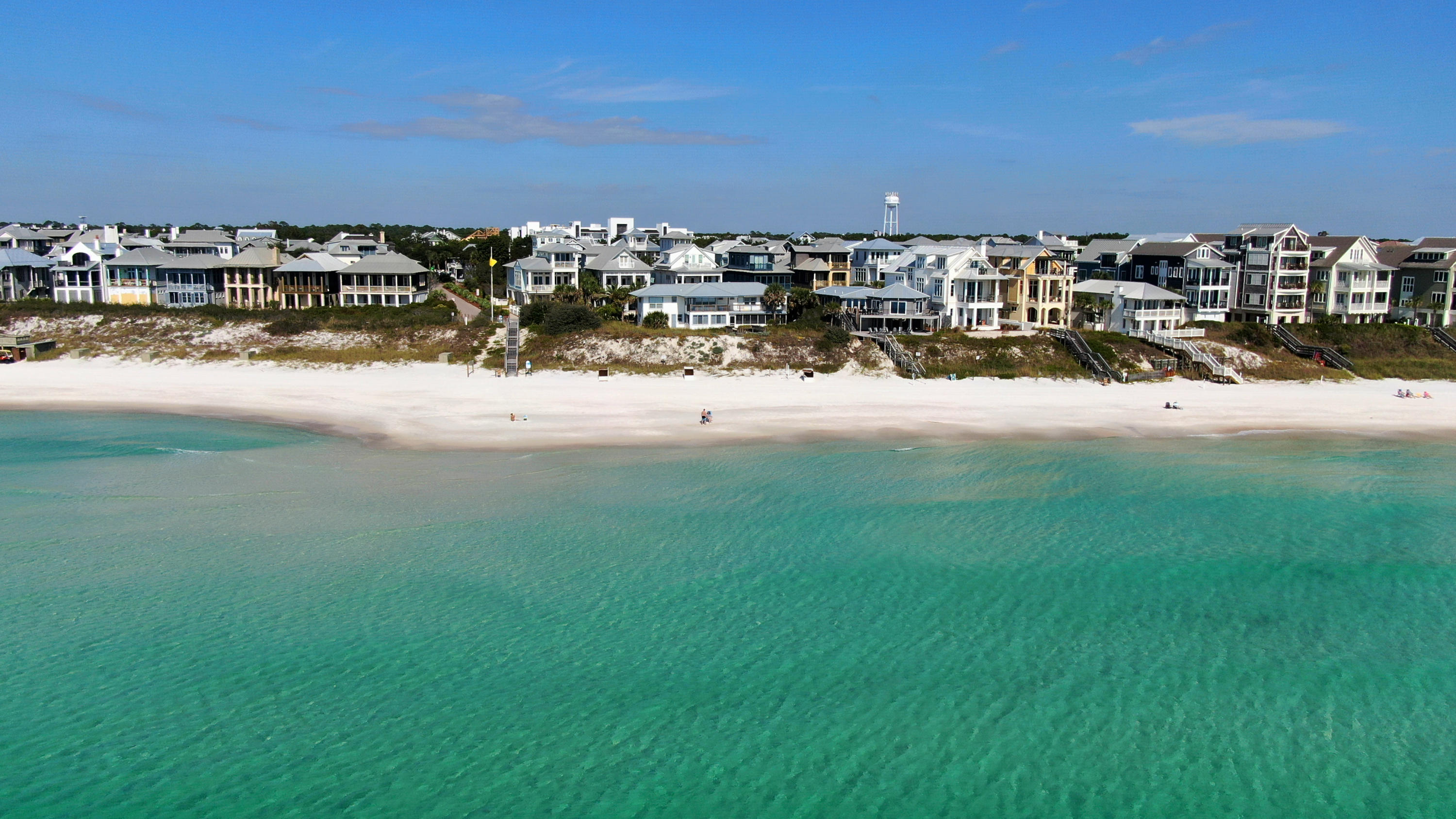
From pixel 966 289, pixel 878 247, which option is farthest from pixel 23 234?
pixel 966 289

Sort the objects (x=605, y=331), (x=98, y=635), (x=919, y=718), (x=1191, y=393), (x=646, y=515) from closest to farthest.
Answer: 1. (x=919, y=718)
2. (x=98, y=635)
3. (x=646, y=515)
4. (x=1191, y=393)
5. (x=605, y=331)

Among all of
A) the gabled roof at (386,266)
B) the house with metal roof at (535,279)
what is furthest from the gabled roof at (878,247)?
the gabled roof at (386,266)

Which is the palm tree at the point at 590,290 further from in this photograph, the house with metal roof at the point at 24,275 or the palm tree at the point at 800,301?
the house with metal roof at the point at 24,275

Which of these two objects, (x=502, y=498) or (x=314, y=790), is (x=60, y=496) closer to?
(x=502, y=498)

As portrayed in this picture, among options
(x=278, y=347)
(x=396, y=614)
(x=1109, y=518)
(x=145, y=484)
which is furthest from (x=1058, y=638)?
(x=278, y=347)

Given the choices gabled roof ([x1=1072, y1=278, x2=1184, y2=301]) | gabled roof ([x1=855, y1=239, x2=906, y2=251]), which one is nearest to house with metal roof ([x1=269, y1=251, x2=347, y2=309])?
gabled roof ([x1=855, y1=239, x2=906, y2=251])

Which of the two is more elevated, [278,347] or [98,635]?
[278,347]
